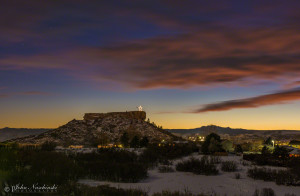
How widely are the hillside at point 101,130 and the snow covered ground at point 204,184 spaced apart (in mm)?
44747

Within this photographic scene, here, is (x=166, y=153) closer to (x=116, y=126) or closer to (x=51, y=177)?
(x=51, y=177)

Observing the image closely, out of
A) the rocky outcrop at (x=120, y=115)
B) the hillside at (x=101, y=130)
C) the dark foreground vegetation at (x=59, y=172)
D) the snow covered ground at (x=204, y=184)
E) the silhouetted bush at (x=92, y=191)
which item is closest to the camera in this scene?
the silhouetted bush at (x=92, y=191)

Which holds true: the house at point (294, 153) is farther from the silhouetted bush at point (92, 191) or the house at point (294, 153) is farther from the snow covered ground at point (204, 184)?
the silhouetted bush at point (92, 191)

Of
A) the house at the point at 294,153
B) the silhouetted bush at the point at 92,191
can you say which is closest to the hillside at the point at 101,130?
the house at the point at 294,153

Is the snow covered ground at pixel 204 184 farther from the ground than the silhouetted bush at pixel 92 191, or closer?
closer

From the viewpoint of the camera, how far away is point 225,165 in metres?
16.0

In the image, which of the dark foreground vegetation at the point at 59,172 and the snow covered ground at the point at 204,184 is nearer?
the dark foreground vegetation at the point at 59,172

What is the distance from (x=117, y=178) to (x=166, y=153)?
34.6ft

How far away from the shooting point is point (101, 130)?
2820 inches

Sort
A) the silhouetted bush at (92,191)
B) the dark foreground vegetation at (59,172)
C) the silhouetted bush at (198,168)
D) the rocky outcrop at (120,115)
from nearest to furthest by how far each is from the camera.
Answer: the silhouetted bush at (92,191) < the dark foreground vegetation at (59,172) < the silhouetted bush at (198,168) < the rocky outcrop at (120,115)

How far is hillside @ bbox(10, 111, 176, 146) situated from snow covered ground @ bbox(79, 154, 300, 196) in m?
44.7

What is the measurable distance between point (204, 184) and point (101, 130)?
61.2m

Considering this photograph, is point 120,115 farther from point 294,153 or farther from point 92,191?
point 92,191

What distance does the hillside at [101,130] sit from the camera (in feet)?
202
